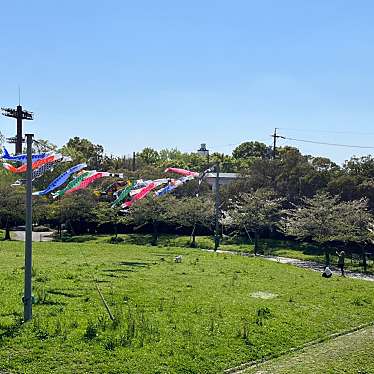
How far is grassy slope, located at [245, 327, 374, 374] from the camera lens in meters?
9.10

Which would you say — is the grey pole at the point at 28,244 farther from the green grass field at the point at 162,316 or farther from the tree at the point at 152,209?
the tree at the point at 152,209

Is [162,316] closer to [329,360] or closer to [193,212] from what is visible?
[329,360]

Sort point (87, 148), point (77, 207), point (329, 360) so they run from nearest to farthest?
point (329, 360), point (77, 207), point (87, 148)

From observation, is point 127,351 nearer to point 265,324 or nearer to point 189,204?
point 265,324

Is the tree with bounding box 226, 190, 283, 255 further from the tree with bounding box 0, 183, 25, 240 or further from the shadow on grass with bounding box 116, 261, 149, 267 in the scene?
the tree with bounding box 0, 183, 25, 240

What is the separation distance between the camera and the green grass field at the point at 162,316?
9.27 m

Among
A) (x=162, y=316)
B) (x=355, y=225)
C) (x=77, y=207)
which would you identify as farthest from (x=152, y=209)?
(x=162, y=316)

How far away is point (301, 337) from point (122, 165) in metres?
55.6

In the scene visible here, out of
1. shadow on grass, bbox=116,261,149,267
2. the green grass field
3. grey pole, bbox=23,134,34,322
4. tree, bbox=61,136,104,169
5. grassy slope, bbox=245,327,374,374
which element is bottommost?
grassy slope, bbox=245,327,374,374

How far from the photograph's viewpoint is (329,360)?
380 inches

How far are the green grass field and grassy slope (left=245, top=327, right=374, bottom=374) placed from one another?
0.49 metres

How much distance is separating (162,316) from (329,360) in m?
3.98

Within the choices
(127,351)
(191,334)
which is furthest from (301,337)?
(127,351)

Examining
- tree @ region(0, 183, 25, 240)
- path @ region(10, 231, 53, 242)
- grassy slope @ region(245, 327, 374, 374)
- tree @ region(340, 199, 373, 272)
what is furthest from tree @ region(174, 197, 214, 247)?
grassy slope @ region(245, 327, 374, 374)
